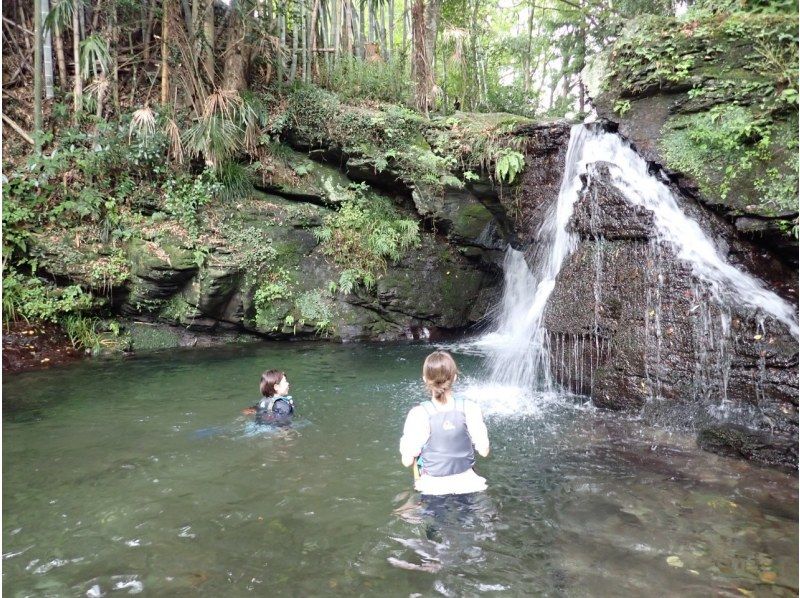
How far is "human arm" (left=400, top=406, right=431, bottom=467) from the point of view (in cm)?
358

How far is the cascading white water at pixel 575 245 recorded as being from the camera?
621cm

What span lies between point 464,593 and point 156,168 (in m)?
10.4

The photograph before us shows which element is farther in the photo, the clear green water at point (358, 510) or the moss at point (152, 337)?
the moss at point (152, 337)

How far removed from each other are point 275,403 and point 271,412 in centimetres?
16

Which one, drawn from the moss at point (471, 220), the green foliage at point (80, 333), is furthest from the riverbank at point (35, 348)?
the moss at point (471, 220)

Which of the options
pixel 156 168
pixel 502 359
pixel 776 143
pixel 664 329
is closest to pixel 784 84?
pixel 776 143

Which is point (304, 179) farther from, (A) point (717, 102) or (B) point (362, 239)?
(A) point (717, 102)

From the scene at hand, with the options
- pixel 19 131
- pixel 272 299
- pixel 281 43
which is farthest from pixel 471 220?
pixel 19 131

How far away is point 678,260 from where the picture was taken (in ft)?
21.6

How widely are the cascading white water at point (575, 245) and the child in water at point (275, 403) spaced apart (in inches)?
145

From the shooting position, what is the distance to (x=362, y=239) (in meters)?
11.4

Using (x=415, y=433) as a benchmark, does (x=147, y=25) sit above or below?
above

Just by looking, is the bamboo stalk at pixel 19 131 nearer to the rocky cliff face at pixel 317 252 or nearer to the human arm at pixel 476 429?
the rocky cliff face at pixel 317 252

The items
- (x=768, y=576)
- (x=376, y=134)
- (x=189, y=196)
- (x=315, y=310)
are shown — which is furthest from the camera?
(x=376, y=134)
